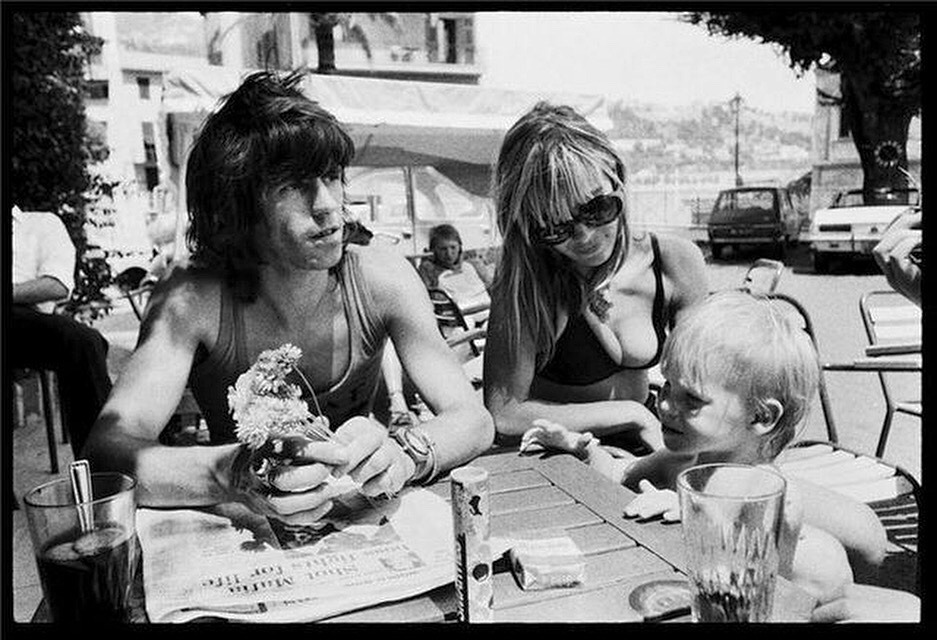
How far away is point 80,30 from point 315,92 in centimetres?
55

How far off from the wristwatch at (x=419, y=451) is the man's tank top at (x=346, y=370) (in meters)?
0.13

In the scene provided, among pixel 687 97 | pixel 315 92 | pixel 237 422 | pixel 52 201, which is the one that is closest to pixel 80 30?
pixel 52 201

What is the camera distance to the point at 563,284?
78.5 inches

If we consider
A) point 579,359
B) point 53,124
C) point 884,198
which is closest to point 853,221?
point 884,198

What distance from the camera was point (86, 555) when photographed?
4.93ft

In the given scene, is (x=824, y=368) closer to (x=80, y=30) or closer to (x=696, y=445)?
(x=696, y=445)

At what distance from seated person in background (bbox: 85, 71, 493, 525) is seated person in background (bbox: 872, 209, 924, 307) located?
1014mm

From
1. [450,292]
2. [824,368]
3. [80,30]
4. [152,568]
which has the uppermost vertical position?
[80,30]

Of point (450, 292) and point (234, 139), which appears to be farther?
point (450, 292)

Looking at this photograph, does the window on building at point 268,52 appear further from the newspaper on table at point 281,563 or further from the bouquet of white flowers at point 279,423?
the newspaper on table at point 281,563

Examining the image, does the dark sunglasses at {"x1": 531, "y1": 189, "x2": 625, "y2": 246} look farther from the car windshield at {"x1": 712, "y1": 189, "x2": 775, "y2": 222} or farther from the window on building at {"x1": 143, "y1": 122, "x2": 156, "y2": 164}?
the window on building at {"x1": 143, "y1": 122, "x2": 156, "y2": 164}

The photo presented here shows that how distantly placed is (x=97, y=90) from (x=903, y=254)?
1.87 metres

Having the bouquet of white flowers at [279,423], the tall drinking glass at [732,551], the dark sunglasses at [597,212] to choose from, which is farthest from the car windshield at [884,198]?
the bouquet of white flowers at [279,423]

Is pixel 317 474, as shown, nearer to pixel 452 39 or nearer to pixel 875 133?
pixel 452 39
